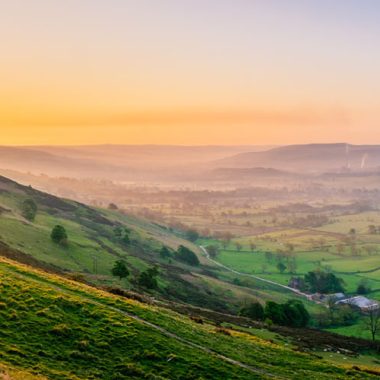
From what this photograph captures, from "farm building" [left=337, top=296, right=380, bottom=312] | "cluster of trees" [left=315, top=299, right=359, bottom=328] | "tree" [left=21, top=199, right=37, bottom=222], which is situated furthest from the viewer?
"tree" [left=21, top=199, right=37, bottom=222]

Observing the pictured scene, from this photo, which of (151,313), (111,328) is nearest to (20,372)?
(111,328)

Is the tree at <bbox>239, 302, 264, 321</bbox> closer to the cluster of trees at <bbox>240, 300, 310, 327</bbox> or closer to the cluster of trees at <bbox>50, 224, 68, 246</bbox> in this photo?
the cluster of trees at <bbox>240, 300, 310, 327</bbox>

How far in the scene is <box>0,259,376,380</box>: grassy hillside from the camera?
116ft

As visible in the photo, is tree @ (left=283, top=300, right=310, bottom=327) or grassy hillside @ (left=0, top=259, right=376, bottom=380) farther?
tree @ (left=283, top=300, right=310, bottom=327)

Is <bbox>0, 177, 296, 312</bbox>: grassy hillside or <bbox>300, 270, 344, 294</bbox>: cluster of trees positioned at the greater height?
<bbox>0, 177, 296, 312</bbox>: grassy hillside

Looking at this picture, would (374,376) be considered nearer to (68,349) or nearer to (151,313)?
(151,313)

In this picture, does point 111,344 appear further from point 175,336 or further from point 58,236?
point 58,236

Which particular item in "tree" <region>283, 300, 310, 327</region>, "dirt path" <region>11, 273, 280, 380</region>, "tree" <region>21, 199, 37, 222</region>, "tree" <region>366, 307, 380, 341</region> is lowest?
"tree" <region>366, 307, 380, 341</region>

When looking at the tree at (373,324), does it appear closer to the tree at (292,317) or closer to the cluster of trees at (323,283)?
the tree at (292,317)

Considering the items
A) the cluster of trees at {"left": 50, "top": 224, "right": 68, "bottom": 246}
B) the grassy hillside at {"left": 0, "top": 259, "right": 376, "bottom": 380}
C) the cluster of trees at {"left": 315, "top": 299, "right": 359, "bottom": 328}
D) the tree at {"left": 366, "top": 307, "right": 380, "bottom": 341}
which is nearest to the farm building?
the tree at {"left": 366, "top": 307, "right": 380, "bottom": 341}

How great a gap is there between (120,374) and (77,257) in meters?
92.6

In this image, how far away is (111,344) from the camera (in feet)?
131

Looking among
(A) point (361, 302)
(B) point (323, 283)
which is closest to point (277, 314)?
(A) point (361, 302)

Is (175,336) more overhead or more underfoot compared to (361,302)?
more overhead
